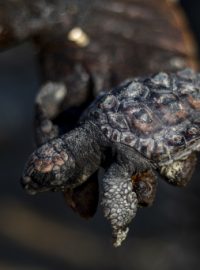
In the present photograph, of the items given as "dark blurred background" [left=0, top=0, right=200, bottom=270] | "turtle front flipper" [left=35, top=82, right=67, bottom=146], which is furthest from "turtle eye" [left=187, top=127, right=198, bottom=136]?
"dark blurred background" [left=0, top=0, right=200, bottom=270]

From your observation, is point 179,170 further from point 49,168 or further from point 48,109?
point 48,109

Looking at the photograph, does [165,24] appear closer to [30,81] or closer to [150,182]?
[150,182]

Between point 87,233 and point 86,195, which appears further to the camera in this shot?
point 87,233

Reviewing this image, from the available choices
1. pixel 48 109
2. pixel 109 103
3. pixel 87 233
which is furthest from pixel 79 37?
pixel 87 233

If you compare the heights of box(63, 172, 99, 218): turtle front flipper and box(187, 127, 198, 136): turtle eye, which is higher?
box(187, 127, 198, 136): turtle eye

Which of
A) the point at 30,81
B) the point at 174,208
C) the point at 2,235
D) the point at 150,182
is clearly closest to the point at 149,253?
the point at 174,208

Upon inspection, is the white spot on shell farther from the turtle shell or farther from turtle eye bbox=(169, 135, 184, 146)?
turtle eye bbox=(169, 135, 184, 146)
